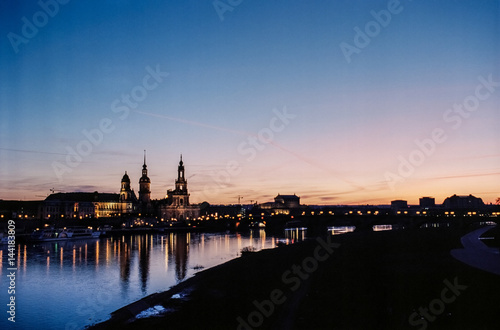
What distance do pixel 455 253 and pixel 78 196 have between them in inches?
7074

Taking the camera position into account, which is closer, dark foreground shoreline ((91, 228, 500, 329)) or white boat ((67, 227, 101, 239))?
dark foreground shoreline ((91, 228, 500, 329))

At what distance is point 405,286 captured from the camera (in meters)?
27.5

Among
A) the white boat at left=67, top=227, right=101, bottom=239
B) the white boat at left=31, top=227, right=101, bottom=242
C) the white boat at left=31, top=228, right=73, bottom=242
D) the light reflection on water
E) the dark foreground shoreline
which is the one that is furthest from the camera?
the white boat at left=67, top=227, right=101, bottom=239

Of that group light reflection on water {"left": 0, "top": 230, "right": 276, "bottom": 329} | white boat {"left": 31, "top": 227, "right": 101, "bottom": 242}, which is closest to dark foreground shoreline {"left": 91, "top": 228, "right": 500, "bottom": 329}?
light reflection on water {"left": 0, "top": 230, "right": 276, "bottom": 329}

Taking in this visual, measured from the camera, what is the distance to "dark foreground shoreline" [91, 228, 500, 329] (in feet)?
67.6

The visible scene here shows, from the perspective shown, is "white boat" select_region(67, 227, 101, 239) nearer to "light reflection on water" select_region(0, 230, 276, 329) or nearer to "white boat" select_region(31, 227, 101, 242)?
"white boat" select_region(31, 227, 101, 242)

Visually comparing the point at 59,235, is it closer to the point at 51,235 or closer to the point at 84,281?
the point at 51,235

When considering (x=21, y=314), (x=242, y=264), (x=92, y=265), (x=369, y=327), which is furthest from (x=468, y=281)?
(x=92, y=265)

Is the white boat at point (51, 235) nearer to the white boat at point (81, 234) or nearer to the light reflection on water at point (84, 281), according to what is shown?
the white boat at point (81, 234)

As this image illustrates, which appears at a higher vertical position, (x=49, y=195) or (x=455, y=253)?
(x=49, y=195)

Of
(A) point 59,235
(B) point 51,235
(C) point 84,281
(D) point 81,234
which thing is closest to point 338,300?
(C) point 84,281

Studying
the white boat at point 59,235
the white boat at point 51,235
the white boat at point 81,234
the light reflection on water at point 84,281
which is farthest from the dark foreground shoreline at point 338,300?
the white boat at point 81,234

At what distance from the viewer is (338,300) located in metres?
25.3

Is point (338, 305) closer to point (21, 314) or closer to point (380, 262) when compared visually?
point (380, 262)
